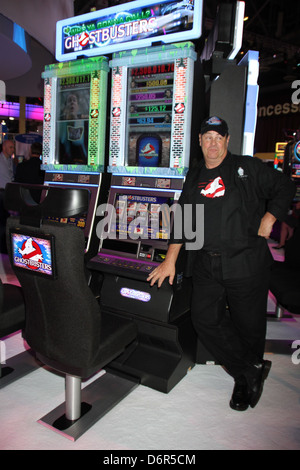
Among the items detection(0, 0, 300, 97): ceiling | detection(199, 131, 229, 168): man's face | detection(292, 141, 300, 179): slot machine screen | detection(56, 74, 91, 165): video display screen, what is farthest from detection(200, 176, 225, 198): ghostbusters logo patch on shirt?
detection(292, 141, 300, 179): slot machine screen

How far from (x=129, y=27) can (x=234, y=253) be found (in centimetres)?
182

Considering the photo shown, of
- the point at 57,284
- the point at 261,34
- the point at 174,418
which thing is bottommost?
the point at 174,418

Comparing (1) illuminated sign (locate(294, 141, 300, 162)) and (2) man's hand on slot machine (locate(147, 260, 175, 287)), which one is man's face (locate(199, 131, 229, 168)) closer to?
(2) man's hand on slot machine (locate(147, 260, 175, 287))

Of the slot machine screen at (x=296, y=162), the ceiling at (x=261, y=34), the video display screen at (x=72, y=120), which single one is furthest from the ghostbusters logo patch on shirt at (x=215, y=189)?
the slot machine screen at (x=296, y=162)

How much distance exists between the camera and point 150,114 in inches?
104

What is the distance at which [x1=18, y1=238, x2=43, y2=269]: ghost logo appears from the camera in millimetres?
1562

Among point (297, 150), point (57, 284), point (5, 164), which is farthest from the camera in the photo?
point (297, 150)

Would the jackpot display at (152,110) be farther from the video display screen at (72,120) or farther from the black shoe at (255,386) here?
the black shoe at (255,386)

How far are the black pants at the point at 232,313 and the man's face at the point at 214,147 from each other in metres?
0.56

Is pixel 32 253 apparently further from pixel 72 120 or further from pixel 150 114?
pixel 72 120

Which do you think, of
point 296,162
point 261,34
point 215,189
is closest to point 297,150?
point 296,162

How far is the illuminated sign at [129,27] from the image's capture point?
2385mm

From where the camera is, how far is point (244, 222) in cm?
208

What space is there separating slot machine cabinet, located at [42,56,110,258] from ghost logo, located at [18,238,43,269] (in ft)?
3.70
